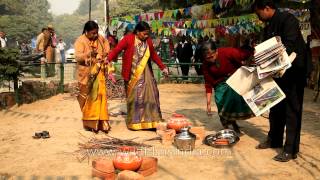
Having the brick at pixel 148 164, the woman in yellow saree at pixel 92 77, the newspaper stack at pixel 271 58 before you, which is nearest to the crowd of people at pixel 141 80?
the woman in yellow saree at pixel 92 77

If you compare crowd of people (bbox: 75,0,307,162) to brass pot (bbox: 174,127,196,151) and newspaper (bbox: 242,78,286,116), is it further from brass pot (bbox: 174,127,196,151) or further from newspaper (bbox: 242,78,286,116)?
brass pot (bbox: 174,127,196,151)

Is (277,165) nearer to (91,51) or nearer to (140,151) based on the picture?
(140,151)

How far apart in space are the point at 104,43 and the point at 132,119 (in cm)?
137

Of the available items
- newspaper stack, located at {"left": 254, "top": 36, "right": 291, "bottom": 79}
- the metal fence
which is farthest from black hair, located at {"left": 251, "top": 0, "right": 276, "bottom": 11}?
the metal fence

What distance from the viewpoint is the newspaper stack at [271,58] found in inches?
194

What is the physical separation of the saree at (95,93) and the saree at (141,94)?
462 millimetres

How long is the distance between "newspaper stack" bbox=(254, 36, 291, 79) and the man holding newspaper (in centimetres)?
17

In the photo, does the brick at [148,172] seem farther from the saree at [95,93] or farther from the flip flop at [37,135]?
the flip flop at [37,135]

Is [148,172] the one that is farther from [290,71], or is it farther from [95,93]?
[95,93]

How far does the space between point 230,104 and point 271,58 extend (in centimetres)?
160

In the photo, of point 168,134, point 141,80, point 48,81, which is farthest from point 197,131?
point 48,81

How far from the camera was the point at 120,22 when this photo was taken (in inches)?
724

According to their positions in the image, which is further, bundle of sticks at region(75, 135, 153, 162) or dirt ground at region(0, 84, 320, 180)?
bundle of sticks at region(75, 135, 153, 162)

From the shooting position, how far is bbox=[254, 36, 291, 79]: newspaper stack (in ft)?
16.1
